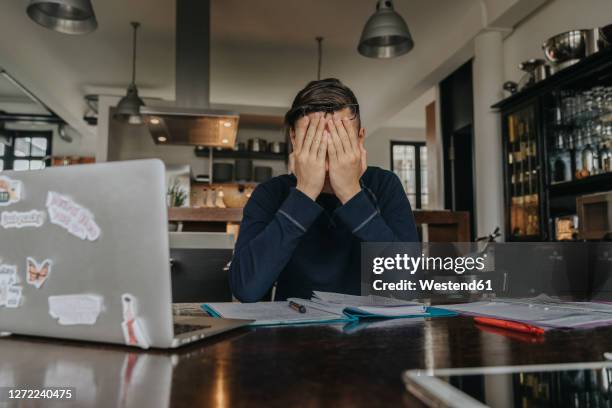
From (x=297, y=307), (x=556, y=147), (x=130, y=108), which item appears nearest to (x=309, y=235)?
(x=297, y=307)

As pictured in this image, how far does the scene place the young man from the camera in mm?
1147

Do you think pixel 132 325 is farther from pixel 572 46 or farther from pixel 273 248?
pixel 572 46

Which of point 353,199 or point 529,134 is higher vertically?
point 529,134

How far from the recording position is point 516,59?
411 cm

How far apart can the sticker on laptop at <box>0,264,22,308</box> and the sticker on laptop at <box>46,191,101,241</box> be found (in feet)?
0.33

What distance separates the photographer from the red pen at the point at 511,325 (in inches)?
28.1

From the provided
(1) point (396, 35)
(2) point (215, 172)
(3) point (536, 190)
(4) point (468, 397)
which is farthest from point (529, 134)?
(2) point (215, 172)

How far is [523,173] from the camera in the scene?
370cm

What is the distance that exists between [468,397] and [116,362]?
1.19 ft

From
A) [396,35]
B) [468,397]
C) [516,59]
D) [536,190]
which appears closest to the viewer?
[468,397]

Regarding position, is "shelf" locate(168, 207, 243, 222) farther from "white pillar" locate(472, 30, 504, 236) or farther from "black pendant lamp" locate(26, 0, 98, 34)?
"white pillar" locate(472, 30, 504, 236)

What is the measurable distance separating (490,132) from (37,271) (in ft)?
13.4

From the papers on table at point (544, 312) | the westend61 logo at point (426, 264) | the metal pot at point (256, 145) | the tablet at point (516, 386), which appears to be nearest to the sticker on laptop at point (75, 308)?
the tablet at point (516, 386)

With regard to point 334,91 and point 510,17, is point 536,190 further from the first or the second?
point 334,91
